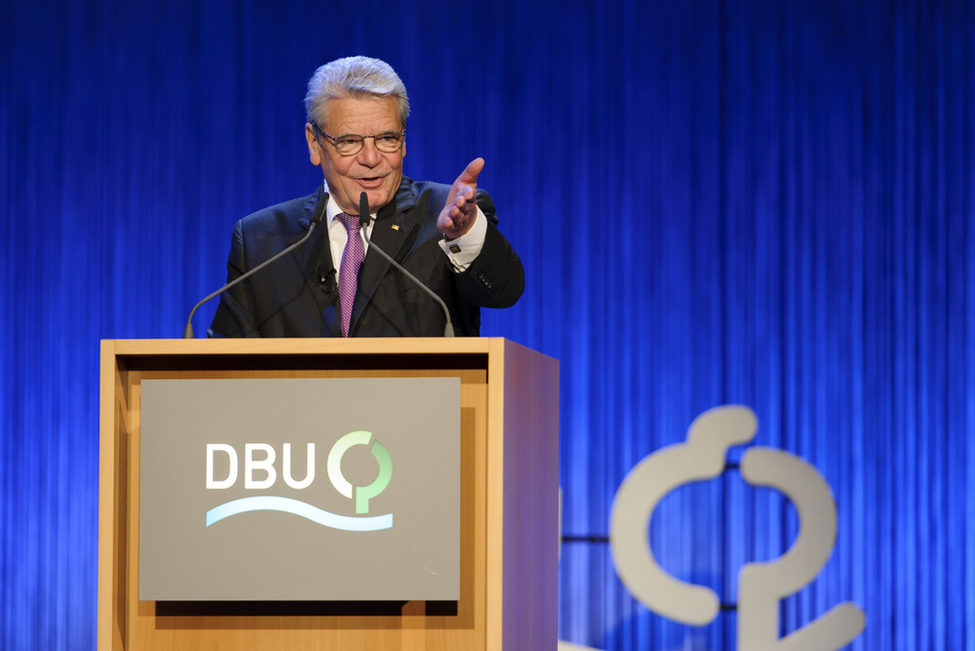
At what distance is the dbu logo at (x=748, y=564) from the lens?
12.3 feet

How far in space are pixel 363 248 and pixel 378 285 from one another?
14 cm

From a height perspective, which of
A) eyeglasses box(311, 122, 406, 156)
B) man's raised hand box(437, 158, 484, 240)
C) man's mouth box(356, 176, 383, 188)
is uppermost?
eyeglasses box(311, 122, 406, 156)

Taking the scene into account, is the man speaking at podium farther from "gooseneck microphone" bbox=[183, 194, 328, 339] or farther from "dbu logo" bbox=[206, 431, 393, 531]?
"dbu logo" bbox=[206, 431, 393, 531]

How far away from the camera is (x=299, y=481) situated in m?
1.09

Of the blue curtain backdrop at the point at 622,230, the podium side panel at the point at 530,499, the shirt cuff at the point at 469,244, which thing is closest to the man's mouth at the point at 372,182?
the shirt cuff at the point at 469,244

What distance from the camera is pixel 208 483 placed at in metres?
1.10

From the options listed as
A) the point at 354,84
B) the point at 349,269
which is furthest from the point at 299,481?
the point at 354,84

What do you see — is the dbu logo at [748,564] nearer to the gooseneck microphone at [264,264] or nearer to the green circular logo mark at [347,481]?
the gooseneck microphone at [264,264]

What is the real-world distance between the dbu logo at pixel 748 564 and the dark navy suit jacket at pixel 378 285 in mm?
2372

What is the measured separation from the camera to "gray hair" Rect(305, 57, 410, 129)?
5.49ft

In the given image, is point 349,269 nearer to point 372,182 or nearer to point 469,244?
point 372,182

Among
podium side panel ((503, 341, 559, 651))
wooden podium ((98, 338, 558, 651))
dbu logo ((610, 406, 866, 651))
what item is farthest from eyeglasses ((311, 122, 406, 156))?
dbu logo ((610, 406, 866, 651))

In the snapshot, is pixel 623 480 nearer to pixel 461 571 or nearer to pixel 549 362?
pixel 549 362

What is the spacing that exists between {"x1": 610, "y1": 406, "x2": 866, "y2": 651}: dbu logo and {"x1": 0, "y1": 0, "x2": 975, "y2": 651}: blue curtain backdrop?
0.06 metres
